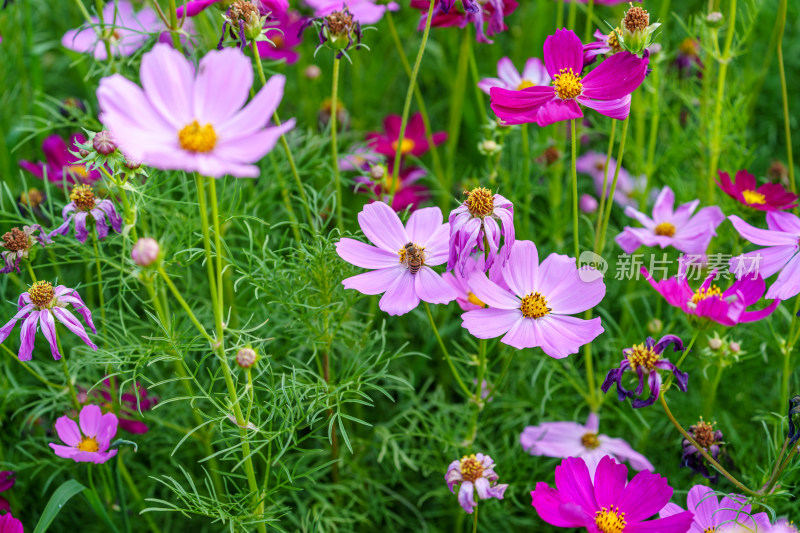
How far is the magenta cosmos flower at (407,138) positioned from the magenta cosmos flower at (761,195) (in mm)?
613

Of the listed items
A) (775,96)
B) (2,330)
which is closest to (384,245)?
(2,330)

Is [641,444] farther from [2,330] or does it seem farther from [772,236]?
[2,330]

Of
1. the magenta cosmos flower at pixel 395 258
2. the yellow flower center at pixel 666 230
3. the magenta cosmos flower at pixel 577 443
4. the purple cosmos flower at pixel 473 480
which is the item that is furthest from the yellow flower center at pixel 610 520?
the yellow flower center at pixel 666 230

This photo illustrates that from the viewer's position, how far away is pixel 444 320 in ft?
4.59

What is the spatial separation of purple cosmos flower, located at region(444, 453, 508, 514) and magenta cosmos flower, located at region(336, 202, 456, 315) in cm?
22

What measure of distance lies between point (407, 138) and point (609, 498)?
983mm

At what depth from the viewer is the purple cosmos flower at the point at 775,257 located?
1.02 meters

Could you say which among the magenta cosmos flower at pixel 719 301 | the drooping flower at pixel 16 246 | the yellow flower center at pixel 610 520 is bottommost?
the yellow flower center at pixel 610 520

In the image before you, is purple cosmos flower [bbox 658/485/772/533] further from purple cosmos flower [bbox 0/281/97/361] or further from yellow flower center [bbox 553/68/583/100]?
purple cosmos flower [bbox 0/281/97/361]

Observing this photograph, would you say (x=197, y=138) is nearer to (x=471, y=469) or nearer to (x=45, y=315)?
(x=45, y=315)

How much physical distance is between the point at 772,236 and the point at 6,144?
1.49 meters

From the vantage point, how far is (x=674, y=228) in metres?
1.23

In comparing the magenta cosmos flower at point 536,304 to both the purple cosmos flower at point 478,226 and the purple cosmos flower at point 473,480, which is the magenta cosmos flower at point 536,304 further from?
the purple cosmos flower at point 473,480

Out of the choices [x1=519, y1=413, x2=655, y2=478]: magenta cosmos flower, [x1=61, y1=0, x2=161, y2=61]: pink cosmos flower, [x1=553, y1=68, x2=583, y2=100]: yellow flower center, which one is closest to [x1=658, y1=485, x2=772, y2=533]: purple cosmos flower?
[x1=519, y1=413, x2=655, y2=478]: magenta cosmos flower
